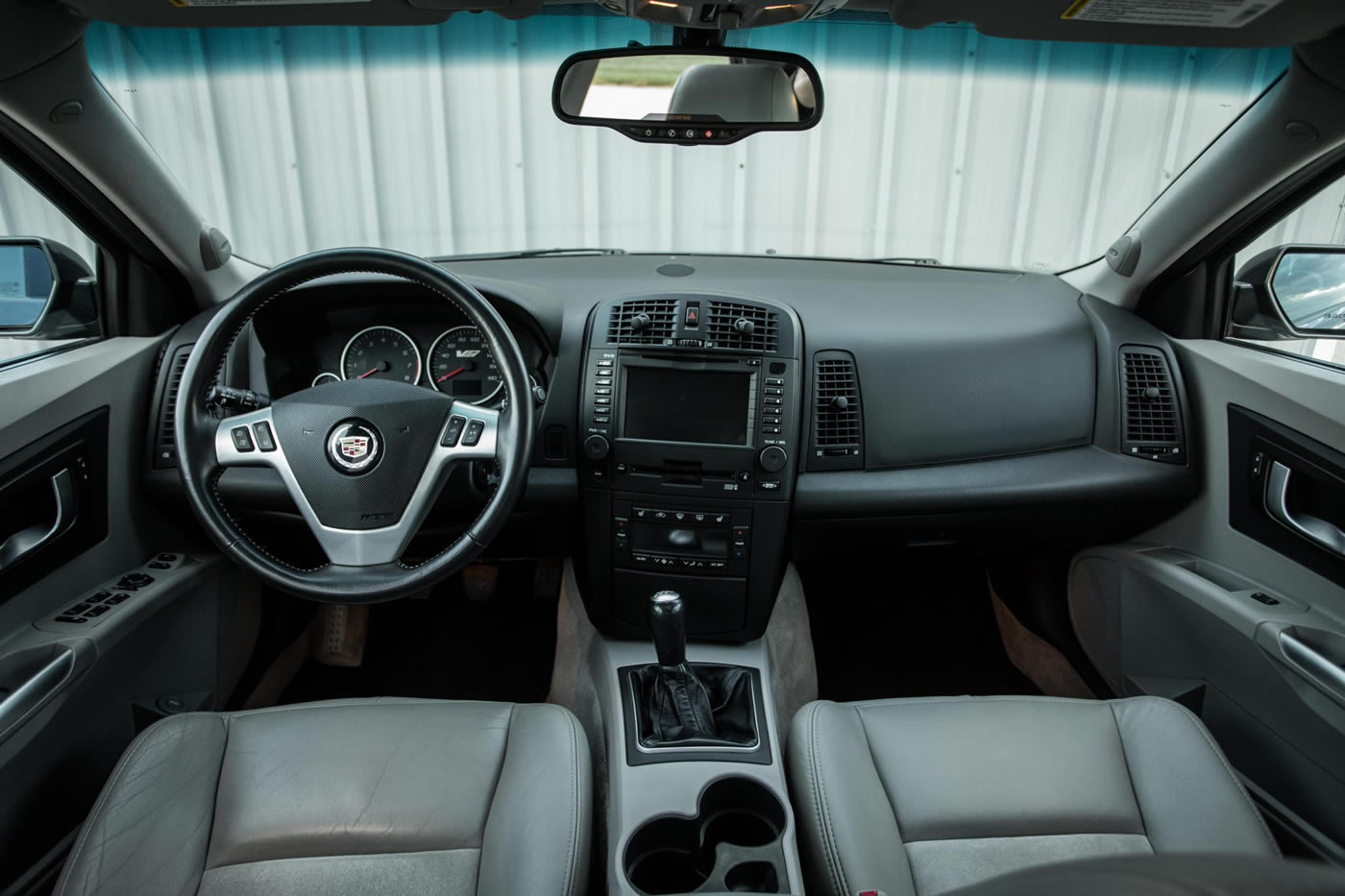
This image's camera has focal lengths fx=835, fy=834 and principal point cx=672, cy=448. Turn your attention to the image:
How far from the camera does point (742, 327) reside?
201 centimetres

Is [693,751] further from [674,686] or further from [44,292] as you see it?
[44,292]

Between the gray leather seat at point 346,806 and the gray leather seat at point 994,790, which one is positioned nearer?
the gray leather seat at point 346,806

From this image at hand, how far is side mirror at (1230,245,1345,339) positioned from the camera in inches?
84.4

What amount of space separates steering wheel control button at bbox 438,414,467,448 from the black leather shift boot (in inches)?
→ 28.2

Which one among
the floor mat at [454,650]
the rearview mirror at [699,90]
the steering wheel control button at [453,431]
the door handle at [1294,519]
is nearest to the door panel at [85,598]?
the floor mat at [454,650]

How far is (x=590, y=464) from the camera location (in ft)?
6.84

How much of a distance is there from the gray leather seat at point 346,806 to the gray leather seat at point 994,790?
1.46ft

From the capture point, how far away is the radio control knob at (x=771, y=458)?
2.00 meters

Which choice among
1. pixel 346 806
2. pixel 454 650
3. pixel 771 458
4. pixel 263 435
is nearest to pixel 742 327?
pixel 771 458

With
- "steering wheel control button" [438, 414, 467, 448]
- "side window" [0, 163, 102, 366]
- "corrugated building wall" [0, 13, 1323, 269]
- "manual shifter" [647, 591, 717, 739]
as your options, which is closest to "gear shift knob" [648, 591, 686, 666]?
"manual shifter" [647, 591, 717, 739]

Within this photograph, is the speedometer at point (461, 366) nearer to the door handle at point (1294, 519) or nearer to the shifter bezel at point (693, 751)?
the shifter bezel at point (693, 751)

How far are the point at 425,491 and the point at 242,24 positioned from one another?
1047 mm

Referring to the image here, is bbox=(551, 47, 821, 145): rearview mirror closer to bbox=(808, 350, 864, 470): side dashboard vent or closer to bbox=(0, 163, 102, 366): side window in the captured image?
bbox=(808, 350, 864, 470): side dashboard vent

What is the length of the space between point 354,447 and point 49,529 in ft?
2.54
